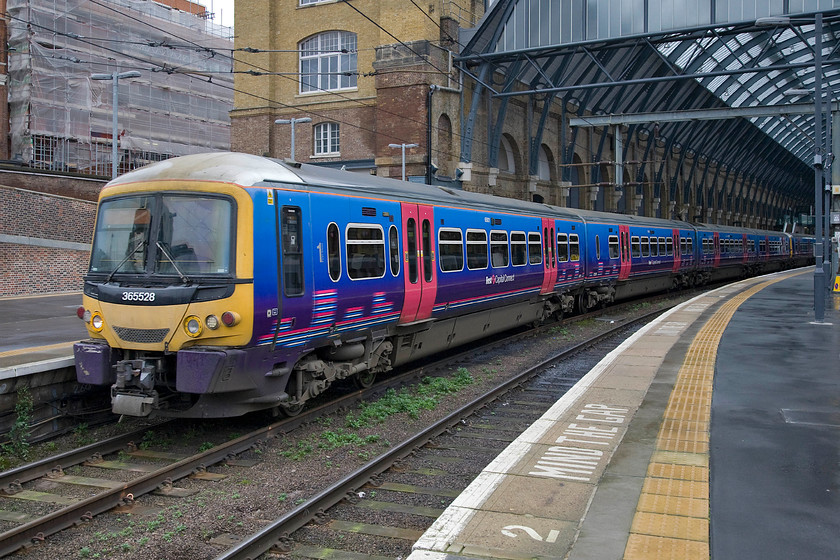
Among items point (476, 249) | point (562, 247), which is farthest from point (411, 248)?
point (562, 247)

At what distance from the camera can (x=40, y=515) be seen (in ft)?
20.9

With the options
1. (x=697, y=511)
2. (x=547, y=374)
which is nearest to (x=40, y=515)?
(x=697, y=511)

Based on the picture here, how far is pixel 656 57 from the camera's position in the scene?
43031mm

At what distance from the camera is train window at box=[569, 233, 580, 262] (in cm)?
1943

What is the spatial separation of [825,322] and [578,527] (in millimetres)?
14732

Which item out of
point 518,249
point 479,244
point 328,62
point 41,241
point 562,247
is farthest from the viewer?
point 328,62

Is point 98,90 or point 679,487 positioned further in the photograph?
point 98,90

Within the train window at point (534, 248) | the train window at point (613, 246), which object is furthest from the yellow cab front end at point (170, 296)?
the train window at point (613, 246)

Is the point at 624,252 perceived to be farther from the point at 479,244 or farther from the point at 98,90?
the point at 98,90

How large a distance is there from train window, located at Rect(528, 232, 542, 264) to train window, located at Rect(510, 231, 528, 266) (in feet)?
0.90

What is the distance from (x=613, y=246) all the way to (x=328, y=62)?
2086 cm

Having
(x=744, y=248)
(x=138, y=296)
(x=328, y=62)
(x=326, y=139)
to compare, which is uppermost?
(x=328, y=62)

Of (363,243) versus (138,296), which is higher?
(363,243)

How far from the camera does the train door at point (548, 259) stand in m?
17.5
